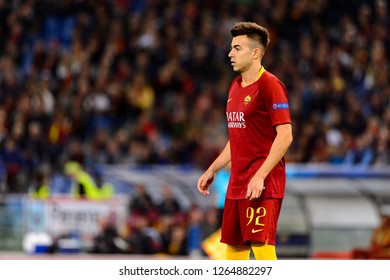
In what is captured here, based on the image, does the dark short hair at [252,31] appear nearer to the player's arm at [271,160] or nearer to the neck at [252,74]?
the neck at [252,74]

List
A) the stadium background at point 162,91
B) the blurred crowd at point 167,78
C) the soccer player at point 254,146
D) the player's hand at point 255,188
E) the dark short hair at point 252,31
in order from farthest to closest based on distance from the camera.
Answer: the blurred crowd at point 167,78 < the stadium background at point 162,91 < the dark short hair at point 252,31 < the soccer player at point 254,146 < the player's hand at point 255,188

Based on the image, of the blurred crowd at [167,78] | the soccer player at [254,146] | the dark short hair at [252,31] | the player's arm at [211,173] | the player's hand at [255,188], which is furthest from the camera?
the blurred crowd at [167,78]

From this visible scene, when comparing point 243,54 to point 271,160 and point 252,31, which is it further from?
point 271,160

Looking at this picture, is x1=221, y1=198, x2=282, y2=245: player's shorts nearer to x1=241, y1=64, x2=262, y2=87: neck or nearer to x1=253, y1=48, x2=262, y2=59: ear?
x1=241, y1=64, x2=262, y2=87: neck

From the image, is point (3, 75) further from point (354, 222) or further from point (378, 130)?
point (354, 222)

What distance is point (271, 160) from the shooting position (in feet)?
25.6

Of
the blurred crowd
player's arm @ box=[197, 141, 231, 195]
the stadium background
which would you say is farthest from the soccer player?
the blurred crowd

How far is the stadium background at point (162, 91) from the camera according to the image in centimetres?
2080

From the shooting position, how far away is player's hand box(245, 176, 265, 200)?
7.73 metres

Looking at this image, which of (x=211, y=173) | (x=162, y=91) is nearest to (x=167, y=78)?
(x=162, y=91)

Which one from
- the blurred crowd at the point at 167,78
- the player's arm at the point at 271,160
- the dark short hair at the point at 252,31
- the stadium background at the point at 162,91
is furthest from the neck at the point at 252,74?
the blurred crowd at the point at 167,78

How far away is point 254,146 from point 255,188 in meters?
0.40

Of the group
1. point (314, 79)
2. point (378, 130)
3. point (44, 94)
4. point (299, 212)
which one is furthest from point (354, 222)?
Answer: point (44, 94)

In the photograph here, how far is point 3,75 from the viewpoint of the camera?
2412 centimetres
